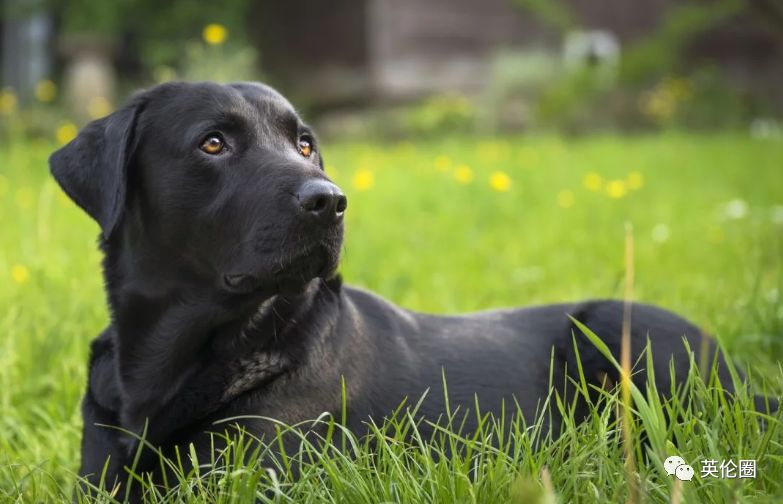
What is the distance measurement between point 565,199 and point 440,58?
906 cm

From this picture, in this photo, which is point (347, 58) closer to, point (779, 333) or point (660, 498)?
point (779, 333)

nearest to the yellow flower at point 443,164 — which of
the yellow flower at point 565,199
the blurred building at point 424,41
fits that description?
the yellow flower at point 565,199

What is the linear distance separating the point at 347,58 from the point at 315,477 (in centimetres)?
1450

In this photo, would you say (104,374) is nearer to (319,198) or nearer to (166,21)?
(319,198)

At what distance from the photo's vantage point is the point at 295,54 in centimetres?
1775

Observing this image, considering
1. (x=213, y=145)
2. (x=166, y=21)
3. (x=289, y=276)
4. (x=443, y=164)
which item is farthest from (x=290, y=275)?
(x=166, y=21)

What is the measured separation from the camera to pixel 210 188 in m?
2.46

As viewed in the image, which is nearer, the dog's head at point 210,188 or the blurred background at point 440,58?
the dog's head at point 210,188

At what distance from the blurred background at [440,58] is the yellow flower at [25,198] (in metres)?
6.07

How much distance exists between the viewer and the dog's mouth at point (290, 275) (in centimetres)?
226

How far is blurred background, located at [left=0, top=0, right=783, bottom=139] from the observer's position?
47.9 ft

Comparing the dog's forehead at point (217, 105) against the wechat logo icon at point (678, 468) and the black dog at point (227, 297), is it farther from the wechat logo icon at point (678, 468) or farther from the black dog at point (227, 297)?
the wechat logo icon at point (678, 468)

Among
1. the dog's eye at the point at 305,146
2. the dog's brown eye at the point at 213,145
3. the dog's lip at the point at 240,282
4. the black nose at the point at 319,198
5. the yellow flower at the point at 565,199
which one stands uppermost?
the dog's brown eye at the point at 213,145

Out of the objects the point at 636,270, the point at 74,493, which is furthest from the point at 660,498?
the point at 636,270
